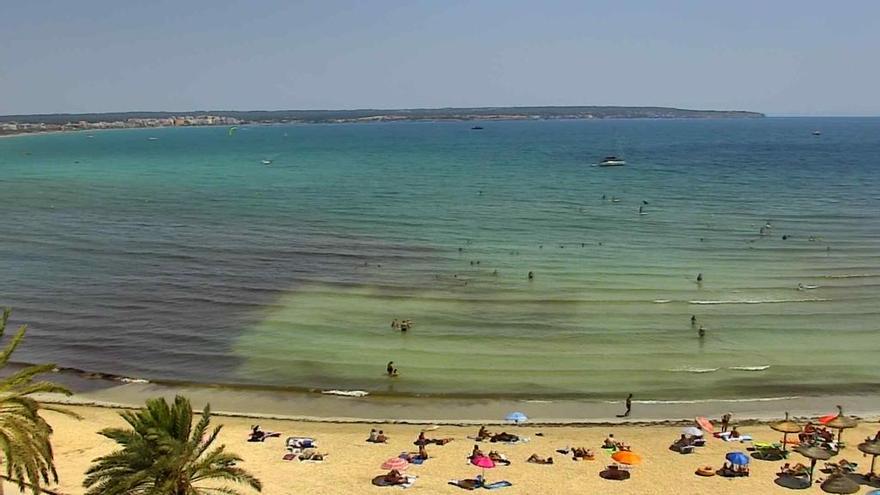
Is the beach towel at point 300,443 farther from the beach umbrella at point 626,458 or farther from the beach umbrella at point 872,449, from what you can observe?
the beach umbrella at point 872,449

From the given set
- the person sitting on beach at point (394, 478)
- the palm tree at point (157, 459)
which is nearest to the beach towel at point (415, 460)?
the person sitting on beach at point (394, 478)

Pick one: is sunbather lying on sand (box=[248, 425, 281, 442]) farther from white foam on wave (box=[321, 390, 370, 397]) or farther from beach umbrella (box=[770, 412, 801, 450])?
beach umbrella (box=[770, 412, 801, 450])

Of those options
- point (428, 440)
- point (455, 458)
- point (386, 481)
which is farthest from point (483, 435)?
point (386, 481)

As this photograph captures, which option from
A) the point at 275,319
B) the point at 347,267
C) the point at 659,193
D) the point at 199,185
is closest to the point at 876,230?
the point at 659,193

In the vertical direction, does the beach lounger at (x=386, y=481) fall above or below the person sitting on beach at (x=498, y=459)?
below

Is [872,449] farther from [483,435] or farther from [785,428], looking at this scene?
[483,435]

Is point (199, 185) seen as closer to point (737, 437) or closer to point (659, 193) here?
point (659, 193)
